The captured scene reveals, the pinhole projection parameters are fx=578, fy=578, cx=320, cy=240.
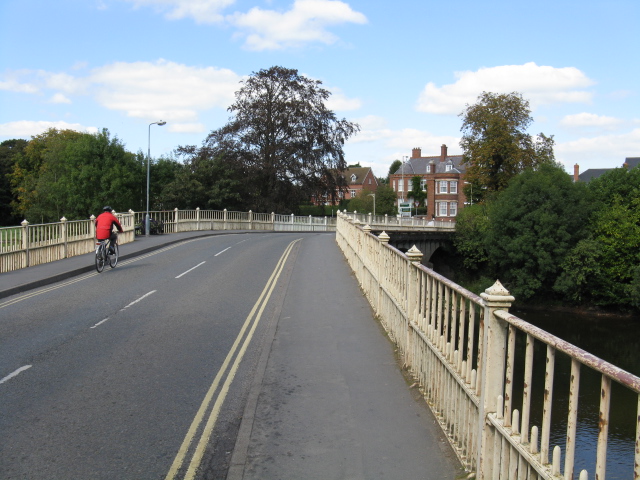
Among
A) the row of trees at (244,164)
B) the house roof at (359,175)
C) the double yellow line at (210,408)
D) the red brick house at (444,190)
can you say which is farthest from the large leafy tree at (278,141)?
the house roof at (359,175)

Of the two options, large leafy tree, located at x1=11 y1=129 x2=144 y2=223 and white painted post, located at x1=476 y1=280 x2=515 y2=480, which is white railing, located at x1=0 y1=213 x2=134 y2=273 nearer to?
white painted post, located at x1=476 y1=280 x2=515 y2=480

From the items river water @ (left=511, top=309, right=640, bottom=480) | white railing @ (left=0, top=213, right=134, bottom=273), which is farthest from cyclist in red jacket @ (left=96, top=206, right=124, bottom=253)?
river water @ (left=511, top=309, right=640, bottom=480)

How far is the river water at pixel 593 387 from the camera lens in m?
17.5

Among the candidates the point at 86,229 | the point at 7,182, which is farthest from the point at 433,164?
the point at 86,229

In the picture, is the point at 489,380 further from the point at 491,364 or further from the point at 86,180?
the point at 86,180

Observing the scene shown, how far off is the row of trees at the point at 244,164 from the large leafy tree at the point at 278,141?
0.31 feet

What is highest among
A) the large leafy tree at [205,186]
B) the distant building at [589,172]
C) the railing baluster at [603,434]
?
the distant building at [589,172]

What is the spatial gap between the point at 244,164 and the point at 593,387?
38567 millimetres

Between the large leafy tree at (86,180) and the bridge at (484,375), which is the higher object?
the large leafy tree at (86,180)

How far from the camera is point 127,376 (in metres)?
7.16

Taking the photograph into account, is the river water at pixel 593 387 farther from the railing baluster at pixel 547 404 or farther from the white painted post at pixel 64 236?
the white painted post at pixel 64 236

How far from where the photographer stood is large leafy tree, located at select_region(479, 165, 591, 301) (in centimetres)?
4266

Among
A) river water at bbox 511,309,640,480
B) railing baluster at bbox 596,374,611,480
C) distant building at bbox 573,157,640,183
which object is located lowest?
river water at bbox 511,309,640,480

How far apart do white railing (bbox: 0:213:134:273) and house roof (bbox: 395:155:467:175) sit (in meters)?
75.1
